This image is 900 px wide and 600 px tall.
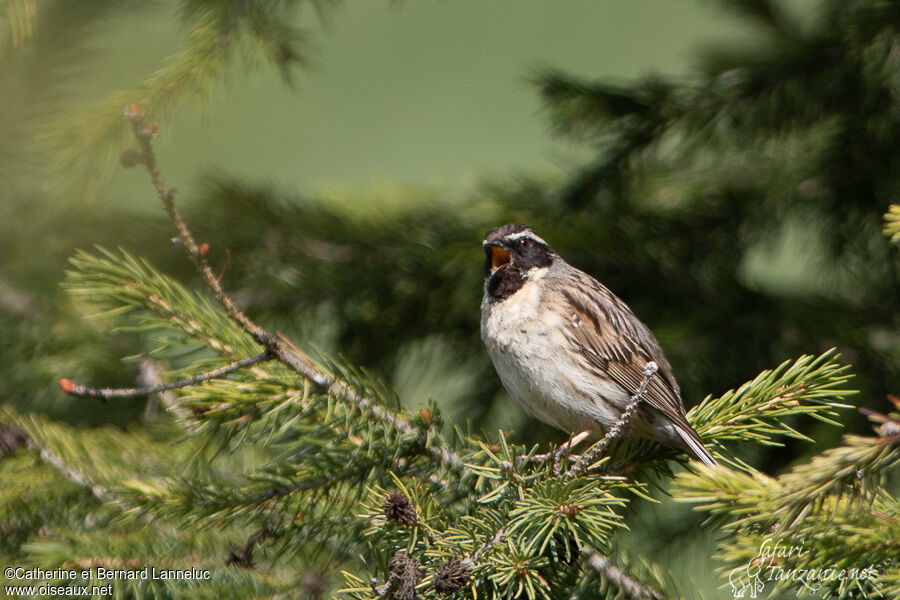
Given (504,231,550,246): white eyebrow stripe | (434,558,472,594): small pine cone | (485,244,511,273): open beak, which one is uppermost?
(434,558,472,594): small pine cone

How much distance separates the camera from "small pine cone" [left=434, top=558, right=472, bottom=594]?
167 centimetres

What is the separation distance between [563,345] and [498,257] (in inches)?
16.7

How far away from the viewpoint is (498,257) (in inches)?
123

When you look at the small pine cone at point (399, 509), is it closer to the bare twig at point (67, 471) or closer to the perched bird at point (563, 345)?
the bare twig at point (67, 471)

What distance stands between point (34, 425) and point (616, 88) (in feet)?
7.15

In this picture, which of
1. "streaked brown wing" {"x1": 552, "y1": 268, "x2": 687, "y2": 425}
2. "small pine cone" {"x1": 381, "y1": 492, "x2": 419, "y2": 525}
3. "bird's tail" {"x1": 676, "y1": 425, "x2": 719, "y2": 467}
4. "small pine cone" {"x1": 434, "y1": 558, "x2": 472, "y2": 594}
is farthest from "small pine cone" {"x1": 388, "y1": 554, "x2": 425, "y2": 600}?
"streaked brown wing" {"x1": 552, "y1": 268, "x2": 687, "y2": 425}

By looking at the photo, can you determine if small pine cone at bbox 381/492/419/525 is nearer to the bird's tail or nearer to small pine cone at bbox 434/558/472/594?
small pine cone at bbox 434/558/472/594

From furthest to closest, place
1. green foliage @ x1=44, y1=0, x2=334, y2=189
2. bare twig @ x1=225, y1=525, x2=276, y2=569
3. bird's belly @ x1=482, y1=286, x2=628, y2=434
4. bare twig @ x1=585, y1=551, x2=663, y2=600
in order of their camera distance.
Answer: bird's belly @ x1=482, y1=286, x2=628, y2=434
green foliage @ x1=44, y1=0, x2=334, y2=189
bare twig @ x1=225, y1=525, x2=276, y2=569
bare twig @ x1=585, y1=551, x2=663, y2=600

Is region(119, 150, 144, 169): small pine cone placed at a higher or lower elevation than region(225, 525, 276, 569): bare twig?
higher

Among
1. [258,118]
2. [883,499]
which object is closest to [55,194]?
[883,499]

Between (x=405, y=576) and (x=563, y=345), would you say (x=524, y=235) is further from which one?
(x=405, y=576)

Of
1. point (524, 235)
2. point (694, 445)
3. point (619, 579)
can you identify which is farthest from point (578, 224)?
point (619, 579)

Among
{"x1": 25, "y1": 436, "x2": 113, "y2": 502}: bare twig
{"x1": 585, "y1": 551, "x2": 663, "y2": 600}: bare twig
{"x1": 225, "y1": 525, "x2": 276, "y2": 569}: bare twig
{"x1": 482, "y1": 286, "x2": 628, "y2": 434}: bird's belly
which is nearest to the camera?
{"x1": 585, "y1": 551, "x2": 663, "y2": 600}: bare twig

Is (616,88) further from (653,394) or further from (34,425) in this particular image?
(34,425)
